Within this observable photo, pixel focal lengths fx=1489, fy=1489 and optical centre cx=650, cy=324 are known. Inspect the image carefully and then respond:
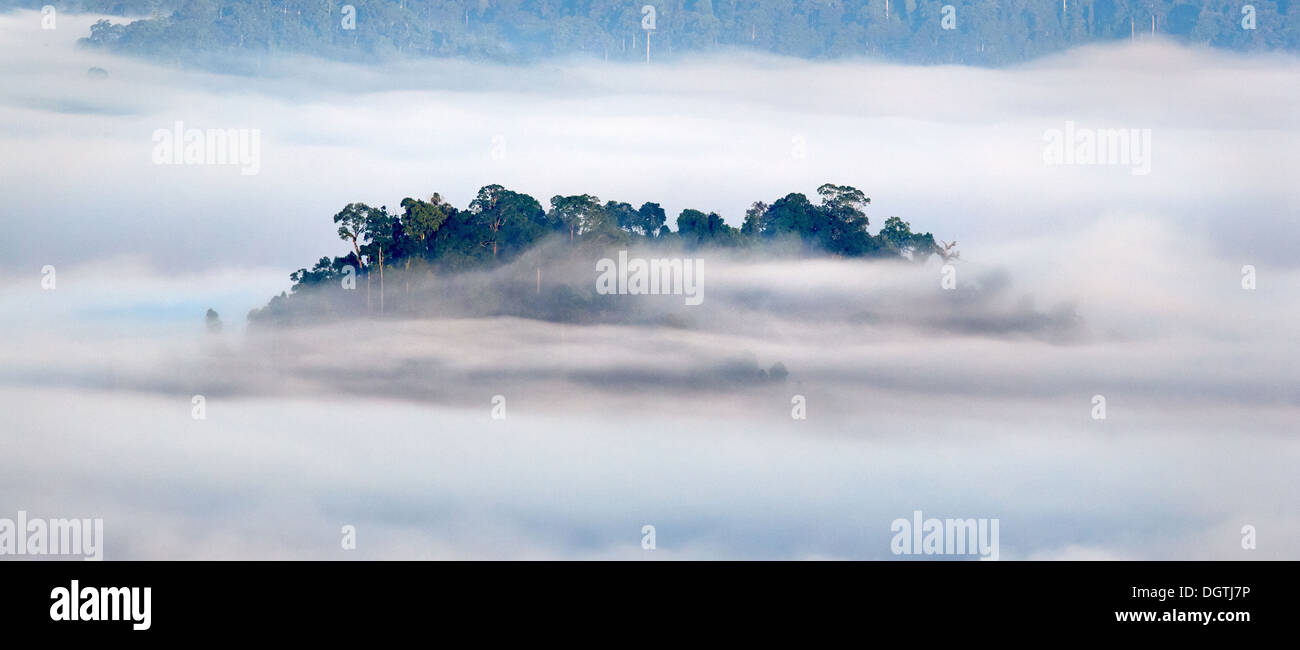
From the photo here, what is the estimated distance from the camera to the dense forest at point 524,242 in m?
40.9

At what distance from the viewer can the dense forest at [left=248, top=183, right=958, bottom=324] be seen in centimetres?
4094

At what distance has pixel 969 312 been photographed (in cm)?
6544

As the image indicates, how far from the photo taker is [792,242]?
44.4 meters

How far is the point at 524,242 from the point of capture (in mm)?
43344

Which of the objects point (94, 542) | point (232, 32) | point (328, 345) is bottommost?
point (94, 542)

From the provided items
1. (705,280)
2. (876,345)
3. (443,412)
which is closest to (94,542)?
(705,280)

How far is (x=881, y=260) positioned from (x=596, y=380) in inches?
565

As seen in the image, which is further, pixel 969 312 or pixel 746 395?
pixel 969 312

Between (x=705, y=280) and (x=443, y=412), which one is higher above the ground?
(x=705, y=280)

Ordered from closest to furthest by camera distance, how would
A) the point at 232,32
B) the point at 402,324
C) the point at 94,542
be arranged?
the point at 94,542 < the point at 402,324 < the point at 232,32
